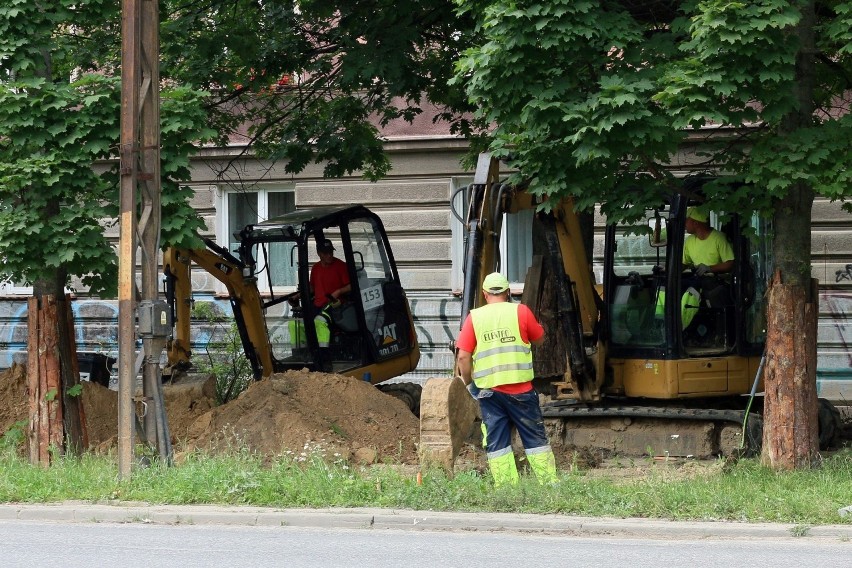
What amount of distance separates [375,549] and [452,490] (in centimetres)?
135

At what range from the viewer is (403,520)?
8805mm

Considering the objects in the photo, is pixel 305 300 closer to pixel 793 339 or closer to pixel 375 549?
pixel 793 339

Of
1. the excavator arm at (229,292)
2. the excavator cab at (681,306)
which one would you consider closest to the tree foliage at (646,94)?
the excavator cab at (681,306)

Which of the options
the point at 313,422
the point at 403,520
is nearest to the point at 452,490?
the point at 403,520

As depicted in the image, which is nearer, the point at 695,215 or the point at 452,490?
the point at 452,490

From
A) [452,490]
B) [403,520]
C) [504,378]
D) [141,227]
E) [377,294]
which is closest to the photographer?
[403,520]

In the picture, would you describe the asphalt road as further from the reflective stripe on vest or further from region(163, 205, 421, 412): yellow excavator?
region(163, 205, 421, 412): yellow excavator

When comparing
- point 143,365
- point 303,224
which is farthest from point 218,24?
point 143,365

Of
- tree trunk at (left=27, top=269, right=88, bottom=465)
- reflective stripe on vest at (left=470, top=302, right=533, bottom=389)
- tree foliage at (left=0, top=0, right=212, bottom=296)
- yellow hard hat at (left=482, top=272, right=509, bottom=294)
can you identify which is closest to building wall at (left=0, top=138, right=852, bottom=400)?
tree trunk at (left=27, top=269, right=88, bottom=465)

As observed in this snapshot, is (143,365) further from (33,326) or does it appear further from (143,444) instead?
(33,326)

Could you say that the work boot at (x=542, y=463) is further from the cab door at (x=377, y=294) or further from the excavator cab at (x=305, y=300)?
the cab door at (x=377, y=294)

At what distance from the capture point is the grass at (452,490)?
28.6 ft

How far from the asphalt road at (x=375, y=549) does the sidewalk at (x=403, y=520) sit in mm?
90

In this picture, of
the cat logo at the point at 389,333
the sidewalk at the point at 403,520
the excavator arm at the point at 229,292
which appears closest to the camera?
the sidewalk at the point at 403,520
